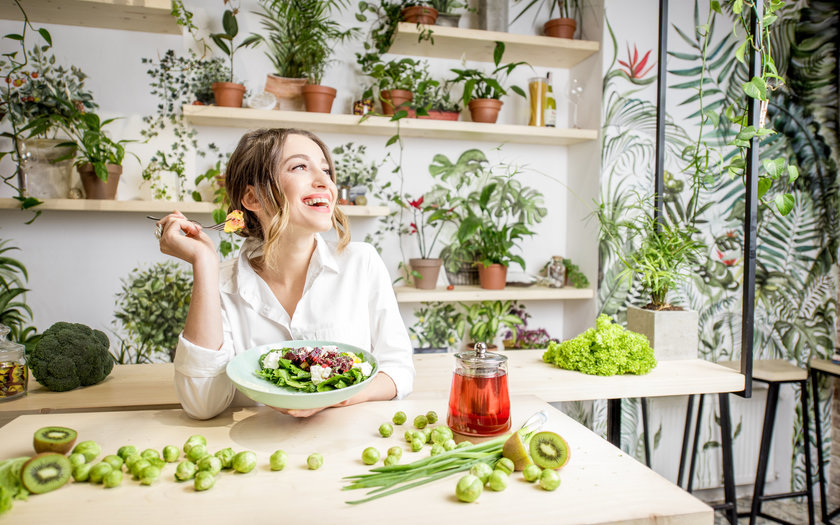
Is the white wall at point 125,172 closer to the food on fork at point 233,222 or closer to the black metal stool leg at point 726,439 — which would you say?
the black metal stool leg at point 726,439

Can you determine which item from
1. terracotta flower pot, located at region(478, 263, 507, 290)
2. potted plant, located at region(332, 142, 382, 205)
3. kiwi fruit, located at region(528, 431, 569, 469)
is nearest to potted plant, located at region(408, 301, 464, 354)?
terracotta flower pot, located at region(478, 263, 507, 290)

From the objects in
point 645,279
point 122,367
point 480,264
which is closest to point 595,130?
point 480,264

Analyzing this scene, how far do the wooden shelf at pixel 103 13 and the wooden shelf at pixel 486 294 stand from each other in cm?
163

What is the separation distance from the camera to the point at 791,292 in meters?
3.04

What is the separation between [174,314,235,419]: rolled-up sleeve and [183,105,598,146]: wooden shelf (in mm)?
1565

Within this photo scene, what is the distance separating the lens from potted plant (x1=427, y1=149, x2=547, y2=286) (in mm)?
3008

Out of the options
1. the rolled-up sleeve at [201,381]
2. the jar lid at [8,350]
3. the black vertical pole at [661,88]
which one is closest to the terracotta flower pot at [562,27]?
the black vertical pole at [661,88]

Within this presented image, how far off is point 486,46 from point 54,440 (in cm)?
255

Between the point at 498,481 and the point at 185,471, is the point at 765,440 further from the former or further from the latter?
the point at 185,471

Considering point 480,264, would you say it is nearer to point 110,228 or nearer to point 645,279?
point 645,279

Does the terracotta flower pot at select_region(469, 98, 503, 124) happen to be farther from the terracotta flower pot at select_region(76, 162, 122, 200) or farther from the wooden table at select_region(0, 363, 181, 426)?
the wooden table at select_region(0, 363, 181, 426)

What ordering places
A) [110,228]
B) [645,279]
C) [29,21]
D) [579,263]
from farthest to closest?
1. [579,263]
2. [110,228]
3. [29,21]
4. [645,279]

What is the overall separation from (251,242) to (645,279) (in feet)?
4.64

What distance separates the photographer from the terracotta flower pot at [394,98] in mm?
2719
